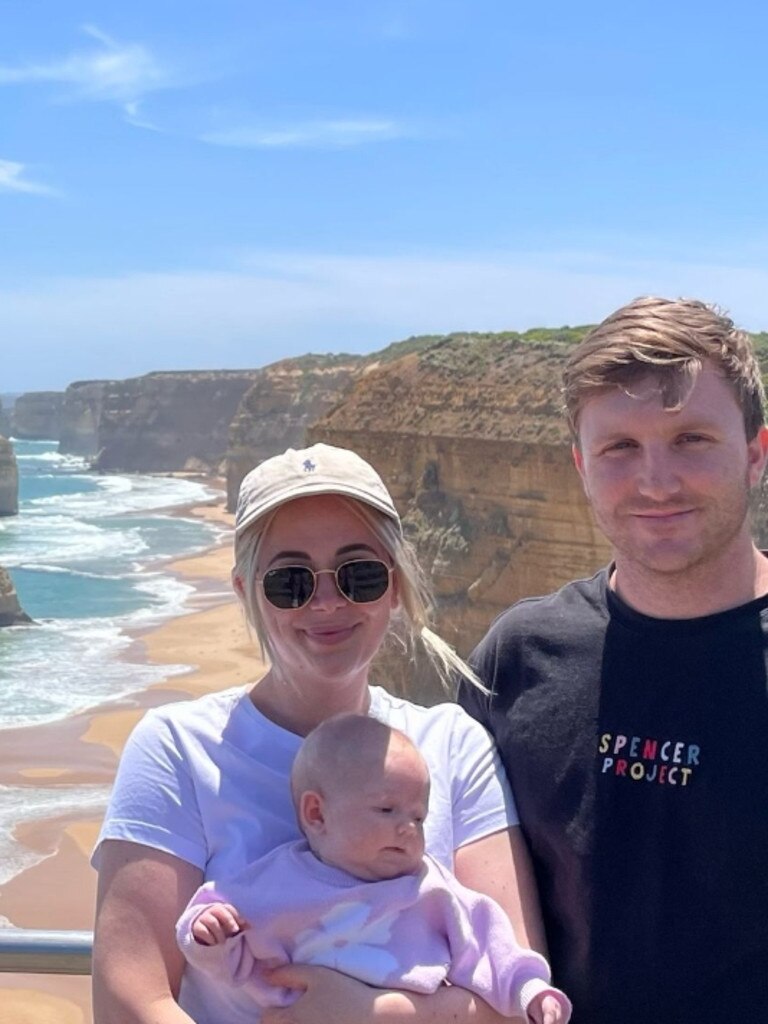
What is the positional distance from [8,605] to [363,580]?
35.1m

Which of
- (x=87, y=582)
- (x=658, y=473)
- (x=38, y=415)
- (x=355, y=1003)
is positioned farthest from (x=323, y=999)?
(x=38, y=415)

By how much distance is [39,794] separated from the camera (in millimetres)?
19922

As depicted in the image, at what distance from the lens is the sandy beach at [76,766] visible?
1263 cm

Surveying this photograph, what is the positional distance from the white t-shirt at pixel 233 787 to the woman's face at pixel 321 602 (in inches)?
6.2

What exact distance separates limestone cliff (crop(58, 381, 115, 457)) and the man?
134m

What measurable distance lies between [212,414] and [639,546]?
104190 millimetres

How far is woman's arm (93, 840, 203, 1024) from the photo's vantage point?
2.49 m

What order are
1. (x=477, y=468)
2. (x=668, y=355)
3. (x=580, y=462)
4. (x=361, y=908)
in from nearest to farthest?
1. (x=361, y=908)
2. (x=668, y=355)
3. (x=580, y=462)
4. (x=477, y=468)

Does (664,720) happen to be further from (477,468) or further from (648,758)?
(477,468)

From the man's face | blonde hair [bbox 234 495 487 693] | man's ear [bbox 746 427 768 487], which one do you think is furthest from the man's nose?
blonde hair [bbox 234 495 487 693]

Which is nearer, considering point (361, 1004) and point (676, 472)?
point (361, 1004)

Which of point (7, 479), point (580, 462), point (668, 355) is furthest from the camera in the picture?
point (7, 479)

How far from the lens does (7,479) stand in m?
68.7

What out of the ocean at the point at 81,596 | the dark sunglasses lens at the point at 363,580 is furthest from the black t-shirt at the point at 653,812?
the ocean at the point at 81,596
